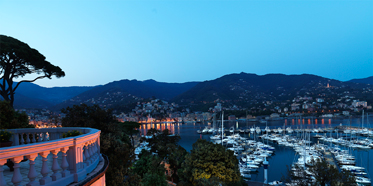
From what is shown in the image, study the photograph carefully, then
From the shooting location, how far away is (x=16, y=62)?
12891 mm

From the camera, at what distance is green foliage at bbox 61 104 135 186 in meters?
7.18

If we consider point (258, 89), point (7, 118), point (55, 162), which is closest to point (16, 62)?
point (7, 118)

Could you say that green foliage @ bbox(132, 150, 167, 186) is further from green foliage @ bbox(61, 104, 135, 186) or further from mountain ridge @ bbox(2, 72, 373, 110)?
mountain ridge @ bbox(2, 72, 373, 110)

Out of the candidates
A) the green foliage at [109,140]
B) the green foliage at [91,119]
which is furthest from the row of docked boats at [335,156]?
the green foliage at [91,119]

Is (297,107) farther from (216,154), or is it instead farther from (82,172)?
(82,172)

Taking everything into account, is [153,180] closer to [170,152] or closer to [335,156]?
[170,152]

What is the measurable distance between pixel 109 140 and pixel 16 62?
32.2ft

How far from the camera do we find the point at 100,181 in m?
4.12

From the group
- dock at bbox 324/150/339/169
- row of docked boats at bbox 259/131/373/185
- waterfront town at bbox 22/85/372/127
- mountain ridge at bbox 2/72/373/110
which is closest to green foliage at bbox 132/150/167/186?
row of docked boats at bbox 259/131/373/185

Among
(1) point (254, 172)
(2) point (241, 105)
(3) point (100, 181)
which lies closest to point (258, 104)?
(2) point (241, 105)

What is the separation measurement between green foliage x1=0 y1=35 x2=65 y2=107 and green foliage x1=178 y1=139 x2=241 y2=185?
38.7 feet

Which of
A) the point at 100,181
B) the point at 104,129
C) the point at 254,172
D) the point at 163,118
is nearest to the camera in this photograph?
the point at 100,181

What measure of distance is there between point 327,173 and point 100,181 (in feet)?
36.1

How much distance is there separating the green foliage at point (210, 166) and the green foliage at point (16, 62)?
1180 cm
